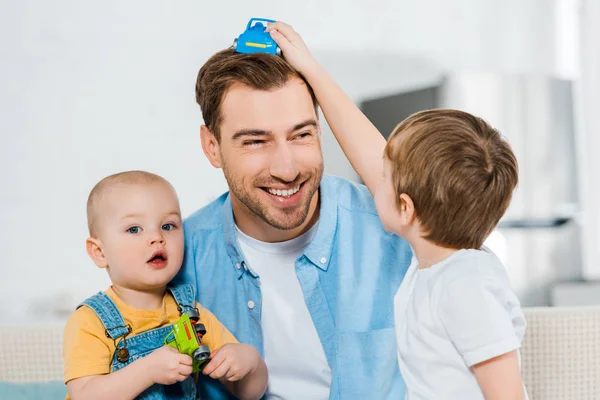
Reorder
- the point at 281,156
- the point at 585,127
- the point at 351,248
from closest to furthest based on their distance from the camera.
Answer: the point at 281,156, the point at 351,248, the point at 585,127

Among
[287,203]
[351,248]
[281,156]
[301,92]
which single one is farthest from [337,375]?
[301,92]

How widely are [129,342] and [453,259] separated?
2.51ft

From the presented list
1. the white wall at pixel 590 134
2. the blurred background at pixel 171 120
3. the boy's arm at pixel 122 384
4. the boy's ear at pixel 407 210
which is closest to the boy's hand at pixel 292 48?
the boy's ear at pixel 407 210

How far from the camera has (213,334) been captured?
185 centimetres

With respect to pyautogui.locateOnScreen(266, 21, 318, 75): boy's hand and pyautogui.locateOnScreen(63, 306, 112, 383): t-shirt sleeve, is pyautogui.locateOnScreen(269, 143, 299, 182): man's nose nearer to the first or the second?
pyautogui.locateOnScreen(266, 21, 318, 75): boy's hand

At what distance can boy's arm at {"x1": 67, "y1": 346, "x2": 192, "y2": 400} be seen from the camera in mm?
1578

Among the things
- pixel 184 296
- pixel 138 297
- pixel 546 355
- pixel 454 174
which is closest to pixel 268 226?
pixel 184 296

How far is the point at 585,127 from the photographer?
4.15 m

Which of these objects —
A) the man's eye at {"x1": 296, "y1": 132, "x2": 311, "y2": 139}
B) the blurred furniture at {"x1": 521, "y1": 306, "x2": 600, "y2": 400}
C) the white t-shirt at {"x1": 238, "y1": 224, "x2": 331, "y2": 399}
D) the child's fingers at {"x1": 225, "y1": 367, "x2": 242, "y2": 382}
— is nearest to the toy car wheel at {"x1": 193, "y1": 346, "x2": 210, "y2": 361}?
the child's fingers at {"x1": 225, "y1": 367, "x2": 242, "y2": 382}

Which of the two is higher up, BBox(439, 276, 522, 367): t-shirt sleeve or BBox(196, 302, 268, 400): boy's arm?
BBox(439, 276, 522, 367): t-shirt sleeve

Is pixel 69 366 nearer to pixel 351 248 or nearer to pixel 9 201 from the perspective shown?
pixel 351 248

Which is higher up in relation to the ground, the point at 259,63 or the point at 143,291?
the point at 259,63

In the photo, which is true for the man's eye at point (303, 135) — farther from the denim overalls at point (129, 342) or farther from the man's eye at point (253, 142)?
the denim overalls at point (129, 342)

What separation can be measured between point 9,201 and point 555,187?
3.09 m
